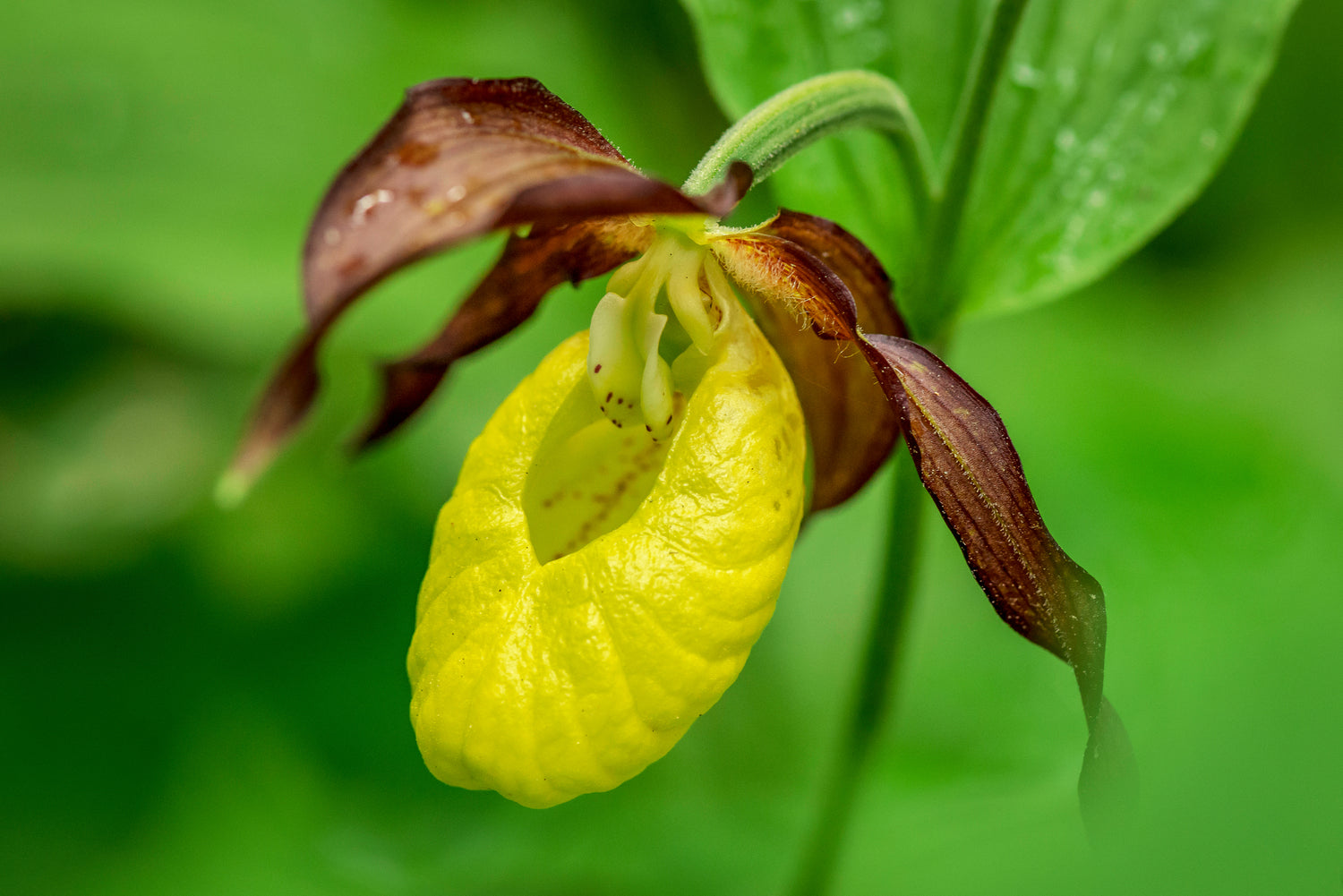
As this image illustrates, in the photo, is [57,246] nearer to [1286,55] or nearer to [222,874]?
[222,874]

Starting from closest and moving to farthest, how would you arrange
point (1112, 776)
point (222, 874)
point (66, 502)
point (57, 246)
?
point (1112, 776), point (222, 874), point (57, 246), point (66, 502)

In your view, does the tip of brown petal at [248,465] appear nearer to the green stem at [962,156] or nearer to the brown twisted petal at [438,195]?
the brown twisted petal at [438,195]

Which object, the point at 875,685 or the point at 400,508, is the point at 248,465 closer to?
the point at 875,685

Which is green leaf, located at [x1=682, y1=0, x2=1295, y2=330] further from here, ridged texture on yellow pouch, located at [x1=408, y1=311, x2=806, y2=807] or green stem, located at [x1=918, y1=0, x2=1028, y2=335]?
ridged texture on yellow pouch, located at [x1=408, y1=311, x2=806, y2=807]

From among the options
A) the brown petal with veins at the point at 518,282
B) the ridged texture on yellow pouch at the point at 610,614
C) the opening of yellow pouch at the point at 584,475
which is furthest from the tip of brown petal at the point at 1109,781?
the brown petal with veins at the point at 518,282

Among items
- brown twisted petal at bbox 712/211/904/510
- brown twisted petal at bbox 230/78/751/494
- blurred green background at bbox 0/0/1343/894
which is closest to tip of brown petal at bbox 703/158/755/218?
brown twisted petal at bbox 230/78/751/494

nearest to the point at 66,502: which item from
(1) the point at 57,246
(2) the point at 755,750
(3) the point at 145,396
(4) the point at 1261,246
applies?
(3) the point at 145,396
